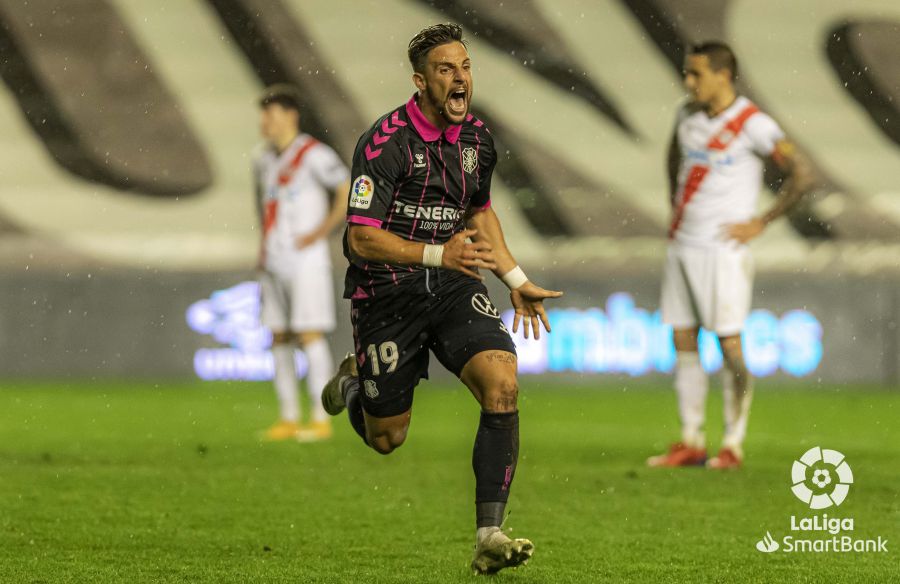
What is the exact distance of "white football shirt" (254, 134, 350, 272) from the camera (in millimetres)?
10289

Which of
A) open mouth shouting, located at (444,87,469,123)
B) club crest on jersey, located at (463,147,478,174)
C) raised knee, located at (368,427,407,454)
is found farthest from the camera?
raised knee, located at (368,427,407,454)

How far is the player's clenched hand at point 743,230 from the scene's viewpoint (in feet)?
27.7

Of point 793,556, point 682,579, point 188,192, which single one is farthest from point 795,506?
point 188,192

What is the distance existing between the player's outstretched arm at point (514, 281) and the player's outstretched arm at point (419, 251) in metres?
0.11

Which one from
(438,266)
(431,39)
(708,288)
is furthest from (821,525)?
(708,288)

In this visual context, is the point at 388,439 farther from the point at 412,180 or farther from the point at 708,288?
the point at 708,288

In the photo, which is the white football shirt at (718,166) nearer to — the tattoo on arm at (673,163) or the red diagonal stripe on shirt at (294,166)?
the tattoo on arm at (673,163)

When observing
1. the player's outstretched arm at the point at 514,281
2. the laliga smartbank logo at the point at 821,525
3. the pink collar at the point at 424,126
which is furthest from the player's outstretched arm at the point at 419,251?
the laliga smartbank logo at the point at 821,525

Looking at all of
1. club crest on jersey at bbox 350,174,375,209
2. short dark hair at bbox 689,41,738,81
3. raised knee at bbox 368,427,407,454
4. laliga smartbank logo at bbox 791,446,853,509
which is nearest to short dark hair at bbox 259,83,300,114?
short dark hair at bbox 689,41,738,81

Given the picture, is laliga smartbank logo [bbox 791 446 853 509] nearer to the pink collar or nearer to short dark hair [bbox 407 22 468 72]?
the pink collar

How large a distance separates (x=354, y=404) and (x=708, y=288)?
3.02 meters

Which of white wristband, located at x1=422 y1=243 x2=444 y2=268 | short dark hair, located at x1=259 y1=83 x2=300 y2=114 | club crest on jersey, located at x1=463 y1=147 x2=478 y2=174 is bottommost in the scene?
white wristband, located at x1=422 y1=243 x2=444 y2=268

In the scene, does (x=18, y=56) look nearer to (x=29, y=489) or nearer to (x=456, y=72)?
(x=29, y=489)

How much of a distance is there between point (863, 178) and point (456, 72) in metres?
13.6
